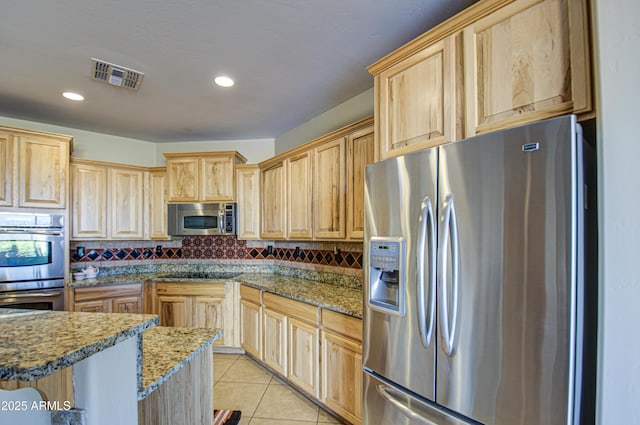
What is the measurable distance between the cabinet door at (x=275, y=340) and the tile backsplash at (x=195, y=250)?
78 cm

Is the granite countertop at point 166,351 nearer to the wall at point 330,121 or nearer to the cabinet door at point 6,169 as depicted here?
the wall at point 330,121

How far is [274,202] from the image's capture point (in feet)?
11.9

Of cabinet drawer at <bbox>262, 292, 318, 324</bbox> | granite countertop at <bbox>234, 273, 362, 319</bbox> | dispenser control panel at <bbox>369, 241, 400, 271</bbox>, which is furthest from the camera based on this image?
cabinet drawer at <bbox>262, 292, 318, 324</bbox>

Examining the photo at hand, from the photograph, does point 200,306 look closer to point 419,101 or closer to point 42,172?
point 42,172

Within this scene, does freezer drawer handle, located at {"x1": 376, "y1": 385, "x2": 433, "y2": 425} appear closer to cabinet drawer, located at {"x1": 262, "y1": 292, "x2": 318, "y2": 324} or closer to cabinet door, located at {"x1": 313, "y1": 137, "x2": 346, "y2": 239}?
cabinet drawer, located at {"x1": 262, "y1": 292, "x2": 318, "y2": 324}

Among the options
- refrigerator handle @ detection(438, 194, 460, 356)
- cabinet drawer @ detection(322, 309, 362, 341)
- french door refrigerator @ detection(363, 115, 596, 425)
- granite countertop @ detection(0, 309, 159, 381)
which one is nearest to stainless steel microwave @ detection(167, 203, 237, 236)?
cabinet drawer @ detection(322, 309, 362, 341)

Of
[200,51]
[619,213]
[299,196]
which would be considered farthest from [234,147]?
[619,213]

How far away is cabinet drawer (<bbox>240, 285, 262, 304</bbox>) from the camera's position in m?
3.29

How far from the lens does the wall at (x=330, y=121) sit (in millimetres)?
2846

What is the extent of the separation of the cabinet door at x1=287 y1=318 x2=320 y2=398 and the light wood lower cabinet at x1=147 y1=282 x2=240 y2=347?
3.80 ft

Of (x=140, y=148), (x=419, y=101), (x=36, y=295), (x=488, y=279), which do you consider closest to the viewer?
(x=488, y=279)

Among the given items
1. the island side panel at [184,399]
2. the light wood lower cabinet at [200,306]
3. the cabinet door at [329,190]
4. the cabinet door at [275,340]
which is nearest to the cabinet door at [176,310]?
the light wood lower cabinet at [200,306]

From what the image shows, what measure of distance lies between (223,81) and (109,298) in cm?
278

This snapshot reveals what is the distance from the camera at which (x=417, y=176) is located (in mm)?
1449
